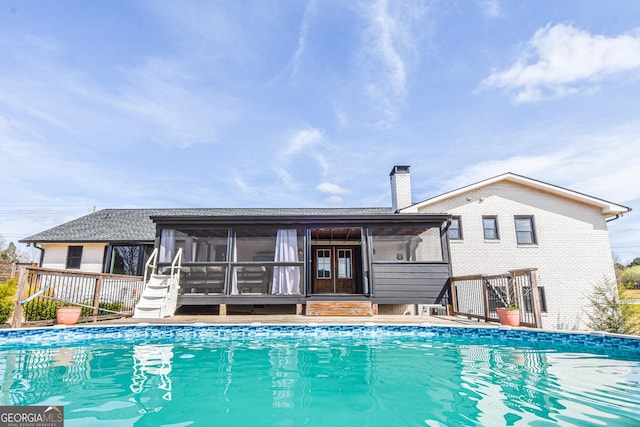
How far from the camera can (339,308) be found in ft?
29.5

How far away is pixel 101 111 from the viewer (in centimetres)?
1207

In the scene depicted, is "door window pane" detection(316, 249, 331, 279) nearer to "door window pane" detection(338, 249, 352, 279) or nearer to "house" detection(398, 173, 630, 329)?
"door window pane" detection(338, 249, 352, 279)

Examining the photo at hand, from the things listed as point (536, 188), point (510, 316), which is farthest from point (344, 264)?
point (536, 188)

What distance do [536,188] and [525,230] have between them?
180 centimetres

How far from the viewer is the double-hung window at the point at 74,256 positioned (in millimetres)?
13359

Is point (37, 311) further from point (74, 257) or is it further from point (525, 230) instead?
point (525, 230)

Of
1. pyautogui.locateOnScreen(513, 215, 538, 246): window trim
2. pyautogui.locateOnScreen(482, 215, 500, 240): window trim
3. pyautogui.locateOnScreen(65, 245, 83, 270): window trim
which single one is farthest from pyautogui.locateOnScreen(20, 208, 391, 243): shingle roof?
pyautogui.locateOnScreen(513, 215, 538, 246): window trim

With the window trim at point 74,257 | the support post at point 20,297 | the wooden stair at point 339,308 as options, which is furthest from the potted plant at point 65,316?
the window trim at point 74,257

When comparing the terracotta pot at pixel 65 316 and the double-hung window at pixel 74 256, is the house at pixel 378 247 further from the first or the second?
the terracotta pot at pixel 65 316

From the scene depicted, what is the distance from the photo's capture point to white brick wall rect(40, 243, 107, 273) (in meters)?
13.3

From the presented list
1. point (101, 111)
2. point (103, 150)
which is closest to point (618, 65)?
point (101, 111)

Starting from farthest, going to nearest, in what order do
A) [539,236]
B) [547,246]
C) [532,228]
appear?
1. [532,228]
2. [539,236]
3. [547,246]

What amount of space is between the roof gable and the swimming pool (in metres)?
6.48

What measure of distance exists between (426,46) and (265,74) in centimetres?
557
